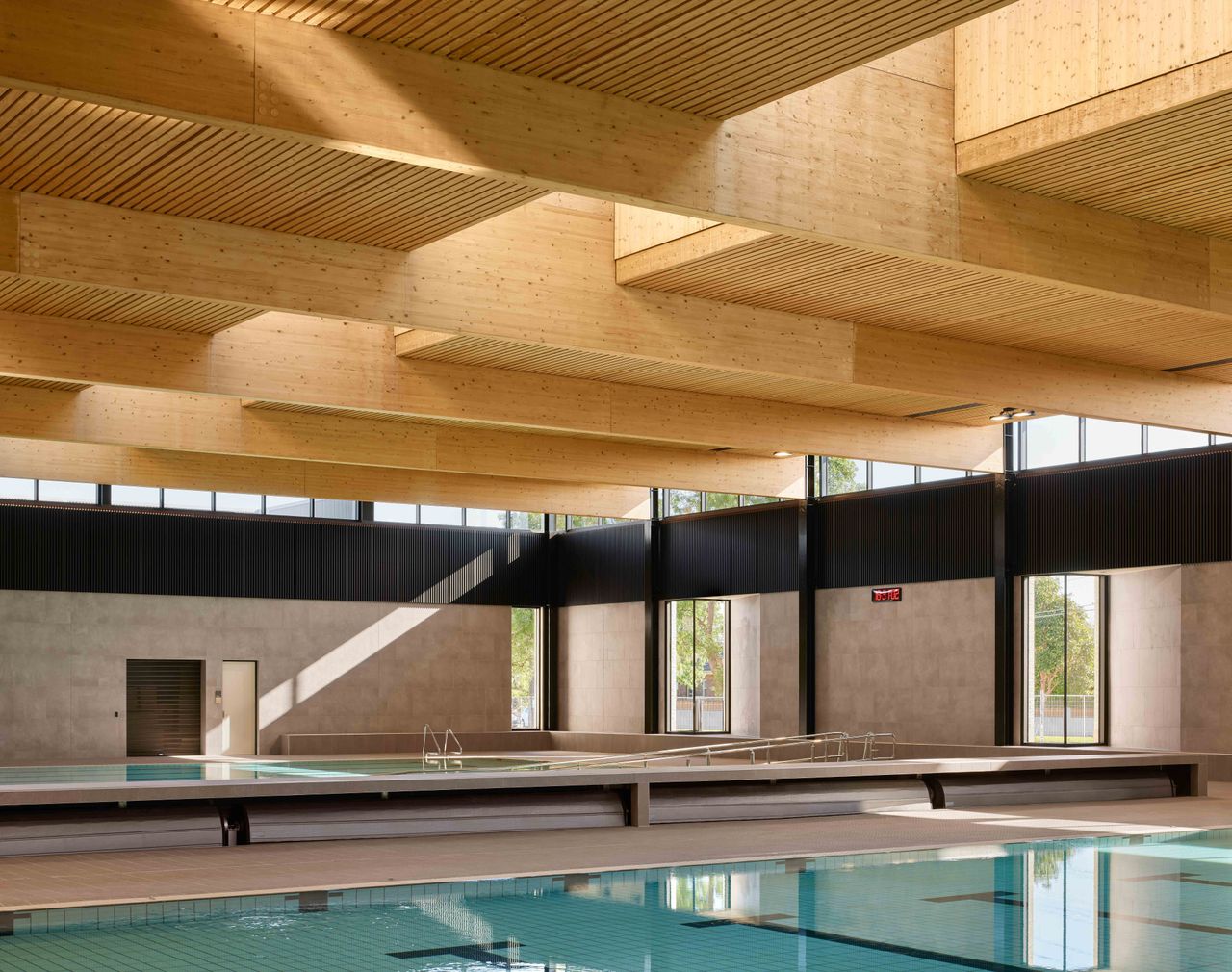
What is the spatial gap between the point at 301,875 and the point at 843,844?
15.6 feet

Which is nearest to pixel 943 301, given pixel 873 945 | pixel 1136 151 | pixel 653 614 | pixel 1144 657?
pixel 1136 151

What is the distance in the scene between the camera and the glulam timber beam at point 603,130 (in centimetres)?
871

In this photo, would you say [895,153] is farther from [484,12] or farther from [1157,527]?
[1157,527]

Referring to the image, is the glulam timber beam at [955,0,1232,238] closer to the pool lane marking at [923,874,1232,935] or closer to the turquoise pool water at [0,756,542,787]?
the pool lane marking at [923,874,1232,935]

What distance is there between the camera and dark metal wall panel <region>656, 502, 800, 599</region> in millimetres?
30016

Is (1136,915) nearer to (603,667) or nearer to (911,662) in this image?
(911,662)

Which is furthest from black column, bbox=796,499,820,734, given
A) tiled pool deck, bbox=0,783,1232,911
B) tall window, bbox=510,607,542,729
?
tiled pool deck, bbox=0,783,1232,911

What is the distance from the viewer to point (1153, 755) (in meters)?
18.5

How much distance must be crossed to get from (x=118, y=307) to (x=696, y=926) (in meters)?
10.3

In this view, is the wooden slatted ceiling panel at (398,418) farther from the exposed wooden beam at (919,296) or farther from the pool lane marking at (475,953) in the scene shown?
the pool lane marking at (475,953)

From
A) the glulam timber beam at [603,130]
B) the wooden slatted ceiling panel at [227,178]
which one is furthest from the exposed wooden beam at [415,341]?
the glulam timber beam at [603,130]

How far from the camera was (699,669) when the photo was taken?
32844 mm

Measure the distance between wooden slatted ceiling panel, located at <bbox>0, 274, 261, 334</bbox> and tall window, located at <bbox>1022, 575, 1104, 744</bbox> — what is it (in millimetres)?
15078

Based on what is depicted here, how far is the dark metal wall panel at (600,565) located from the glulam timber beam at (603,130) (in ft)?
66.7
